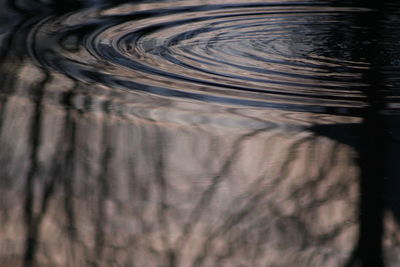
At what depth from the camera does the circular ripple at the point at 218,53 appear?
4.10 feet

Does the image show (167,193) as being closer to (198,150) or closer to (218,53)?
(198,150)

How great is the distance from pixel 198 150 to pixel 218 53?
591 millimetres

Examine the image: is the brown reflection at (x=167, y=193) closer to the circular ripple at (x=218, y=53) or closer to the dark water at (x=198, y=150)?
the dark water at (x=198, y=150)

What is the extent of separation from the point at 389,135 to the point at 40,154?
493mm

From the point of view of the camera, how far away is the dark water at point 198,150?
0.75 meters

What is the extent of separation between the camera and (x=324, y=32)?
1.81 m

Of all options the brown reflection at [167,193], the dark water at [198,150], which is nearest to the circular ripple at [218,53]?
the dark water at [198,150]

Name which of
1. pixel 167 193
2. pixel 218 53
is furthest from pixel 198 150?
pixel 218 53

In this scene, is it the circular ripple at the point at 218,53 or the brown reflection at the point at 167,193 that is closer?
the brown reflection at the point at 167,193

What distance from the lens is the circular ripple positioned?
1.25 meters

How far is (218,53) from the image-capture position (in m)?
1.52

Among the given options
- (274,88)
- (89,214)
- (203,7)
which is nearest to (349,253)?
(89,214)

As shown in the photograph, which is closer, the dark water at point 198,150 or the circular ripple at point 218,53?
the dark water at point 198,150

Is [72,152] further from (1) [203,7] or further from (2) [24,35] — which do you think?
(1) [203,7]
